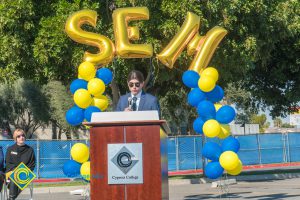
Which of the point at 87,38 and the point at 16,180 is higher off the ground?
the point at 87,38

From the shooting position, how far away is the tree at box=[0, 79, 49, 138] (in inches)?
2128

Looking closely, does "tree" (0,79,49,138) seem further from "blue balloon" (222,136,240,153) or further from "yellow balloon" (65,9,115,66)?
"blue balloon" (222,136,240,153)

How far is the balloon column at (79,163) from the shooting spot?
32.2 feet

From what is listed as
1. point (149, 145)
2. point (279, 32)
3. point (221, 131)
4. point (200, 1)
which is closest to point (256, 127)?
point (279, 32)

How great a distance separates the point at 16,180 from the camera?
10.5 meters

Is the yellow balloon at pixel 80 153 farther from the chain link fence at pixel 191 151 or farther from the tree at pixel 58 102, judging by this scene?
the tree at pixel 58 102

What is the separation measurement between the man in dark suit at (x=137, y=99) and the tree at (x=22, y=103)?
4669cm

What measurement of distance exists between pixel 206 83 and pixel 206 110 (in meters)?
0.48

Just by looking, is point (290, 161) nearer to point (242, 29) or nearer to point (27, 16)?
point (242, 29)

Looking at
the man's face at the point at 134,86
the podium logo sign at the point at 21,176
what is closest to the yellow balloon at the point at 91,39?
the podium logo sign at the point at 21,176

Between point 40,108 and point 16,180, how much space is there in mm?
44203

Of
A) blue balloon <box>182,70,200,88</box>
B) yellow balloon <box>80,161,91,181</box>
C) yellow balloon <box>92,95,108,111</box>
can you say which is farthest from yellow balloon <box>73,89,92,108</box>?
blue balloon <box>182,70,200,88</box>

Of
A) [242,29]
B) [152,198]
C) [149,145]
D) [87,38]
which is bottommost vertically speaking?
[152,198]

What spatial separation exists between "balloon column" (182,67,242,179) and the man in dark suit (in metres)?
3.32
